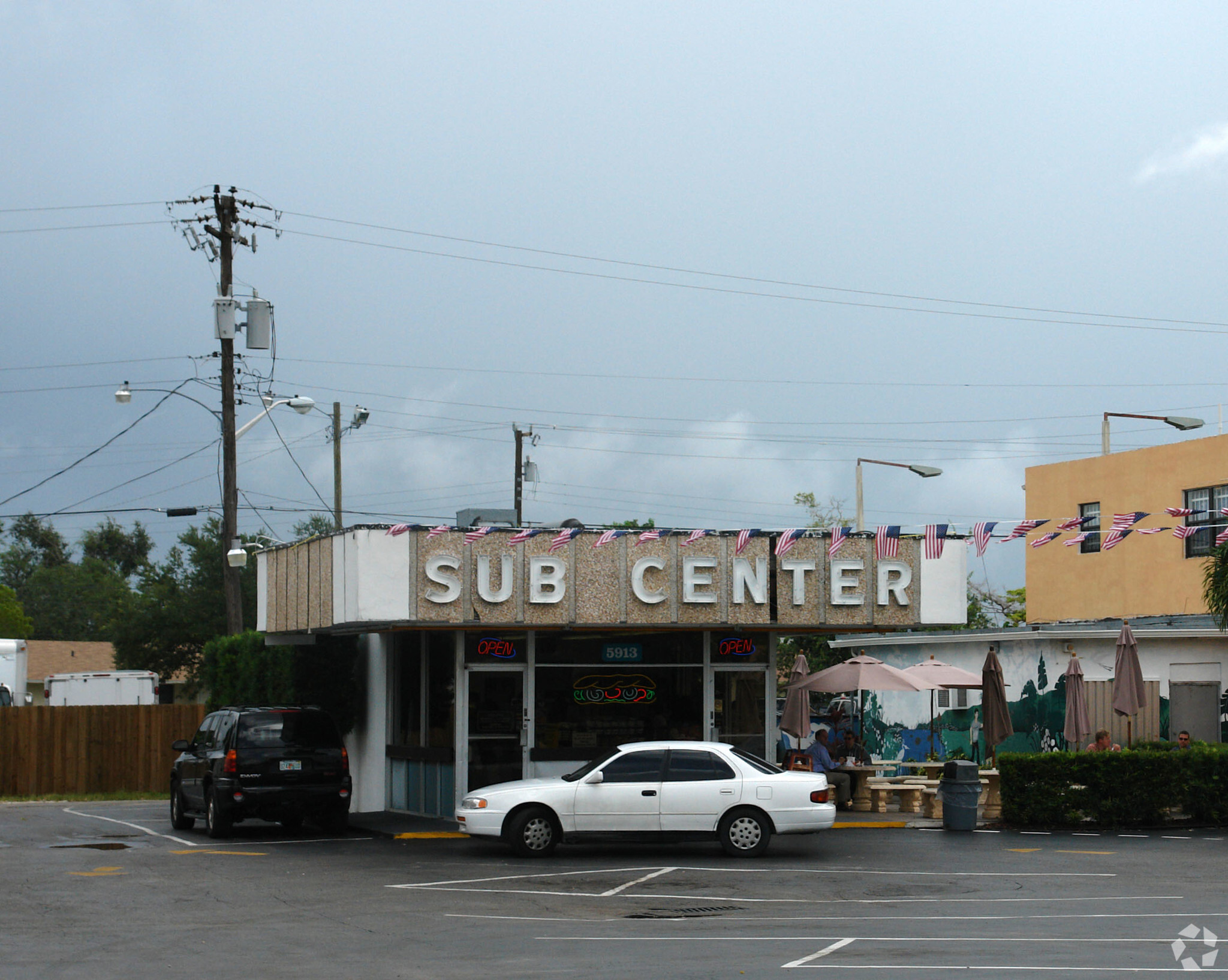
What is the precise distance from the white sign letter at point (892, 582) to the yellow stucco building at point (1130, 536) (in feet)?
49.2

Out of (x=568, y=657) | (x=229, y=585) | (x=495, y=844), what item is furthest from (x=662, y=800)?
(x=229, y=585)

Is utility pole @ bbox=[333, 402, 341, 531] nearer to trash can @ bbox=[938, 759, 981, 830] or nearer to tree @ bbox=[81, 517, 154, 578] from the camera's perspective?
trash can @ bbox=[938, 759, 981, 830]

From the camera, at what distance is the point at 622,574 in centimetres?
2158

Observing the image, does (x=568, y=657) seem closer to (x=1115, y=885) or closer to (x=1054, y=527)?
(x=1115, y=885)

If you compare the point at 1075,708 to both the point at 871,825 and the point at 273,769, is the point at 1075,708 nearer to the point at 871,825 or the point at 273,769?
the point at 871,825

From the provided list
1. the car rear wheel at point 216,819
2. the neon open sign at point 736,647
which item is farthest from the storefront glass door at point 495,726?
the car rear wheel at point 216,819

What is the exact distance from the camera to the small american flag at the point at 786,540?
72.4 feet

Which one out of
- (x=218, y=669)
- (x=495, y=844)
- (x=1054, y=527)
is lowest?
(x=495, y=844)

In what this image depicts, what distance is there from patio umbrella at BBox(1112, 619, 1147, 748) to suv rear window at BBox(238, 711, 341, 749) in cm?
1213

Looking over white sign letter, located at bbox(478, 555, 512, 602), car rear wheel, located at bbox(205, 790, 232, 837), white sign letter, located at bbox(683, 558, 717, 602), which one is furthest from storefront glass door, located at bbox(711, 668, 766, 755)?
car rear wheel, located at bbox(205, 790, 232, 837)

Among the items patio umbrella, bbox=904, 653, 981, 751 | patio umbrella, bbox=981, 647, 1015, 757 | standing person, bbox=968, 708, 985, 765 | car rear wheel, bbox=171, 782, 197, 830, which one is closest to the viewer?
car rear wheel, bbox=171, 782, 197, 830

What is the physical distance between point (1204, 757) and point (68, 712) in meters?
23.4

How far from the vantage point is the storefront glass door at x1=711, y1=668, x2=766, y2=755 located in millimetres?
23453

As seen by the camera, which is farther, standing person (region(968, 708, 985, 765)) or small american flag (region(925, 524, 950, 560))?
standing person (region(968, 708, 985, 765))
